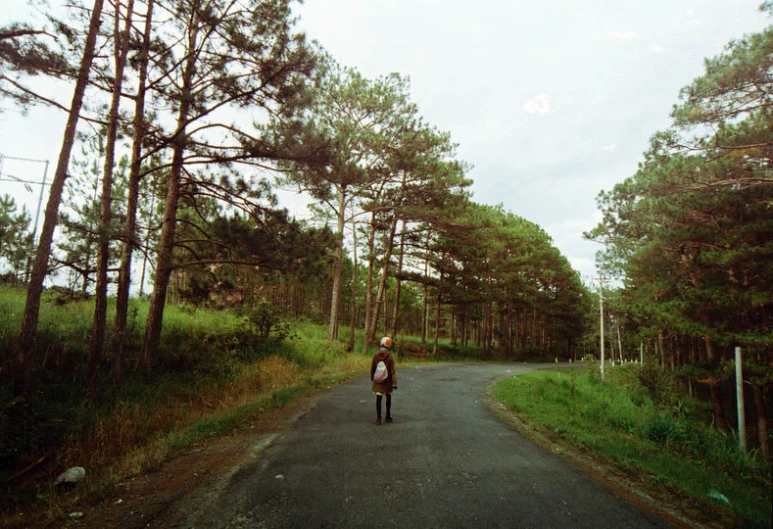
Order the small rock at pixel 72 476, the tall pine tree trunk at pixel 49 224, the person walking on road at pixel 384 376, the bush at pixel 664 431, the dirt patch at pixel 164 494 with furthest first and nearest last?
the person walking on road at pixel 384 376
the bush at pixel 664 431
the tall pine tree trunk at pixel 49 224
the small rock at pixel 72 476
the dirt patch at pixel 164 494

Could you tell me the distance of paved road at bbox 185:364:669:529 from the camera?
12.3 ft

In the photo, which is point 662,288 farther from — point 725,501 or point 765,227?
point 725,501

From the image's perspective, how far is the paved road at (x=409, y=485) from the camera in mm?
3756

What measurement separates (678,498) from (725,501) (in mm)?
439

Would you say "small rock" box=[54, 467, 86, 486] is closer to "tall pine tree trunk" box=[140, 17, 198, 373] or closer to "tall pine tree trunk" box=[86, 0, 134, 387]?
"tall pine tree trunk" box=[86, 0, 134, 387]

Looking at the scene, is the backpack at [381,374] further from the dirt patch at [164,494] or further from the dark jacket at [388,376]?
the dirt patch at [164,494]

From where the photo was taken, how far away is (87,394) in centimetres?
757

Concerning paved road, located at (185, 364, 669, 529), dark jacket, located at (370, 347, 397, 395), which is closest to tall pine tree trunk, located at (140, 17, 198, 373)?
paved road, located at (185, 364, 669, 529)

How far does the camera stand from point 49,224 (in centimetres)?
730

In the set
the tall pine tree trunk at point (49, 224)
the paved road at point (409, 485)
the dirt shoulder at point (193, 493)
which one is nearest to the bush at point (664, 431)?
the dirt shoulder at point (193, 493)

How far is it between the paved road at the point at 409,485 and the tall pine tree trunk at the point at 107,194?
4783mm

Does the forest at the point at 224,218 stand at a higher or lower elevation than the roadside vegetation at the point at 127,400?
higher

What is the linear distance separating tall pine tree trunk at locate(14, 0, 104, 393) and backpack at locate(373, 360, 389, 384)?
6.23 m

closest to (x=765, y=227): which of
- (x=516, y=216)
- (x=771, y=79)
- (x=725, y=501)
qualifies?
(x=771, y=79)
